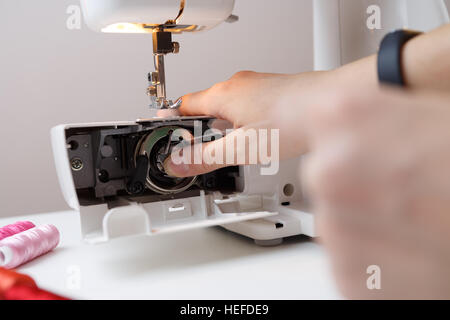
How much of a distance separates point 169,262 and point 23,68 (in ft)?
3.65

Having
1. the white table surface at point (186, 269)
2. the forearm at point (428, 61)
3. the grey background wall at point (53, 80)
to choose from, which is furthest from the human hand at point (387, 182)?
the grey background wall at point (53, 80)

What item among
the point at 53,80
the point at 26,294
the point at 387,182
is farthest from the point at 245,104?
the point at 53,80

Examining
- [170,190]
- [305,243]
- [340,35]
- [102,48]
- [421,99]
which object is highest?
[102,48]

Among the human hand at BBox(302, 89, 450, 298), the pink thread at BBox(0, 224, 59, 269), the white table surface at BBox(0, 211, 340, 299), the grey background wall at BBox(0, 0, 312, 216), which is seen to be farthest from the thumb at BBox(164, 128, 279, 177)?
the grey background wall at BBox(0, 0, 312, 216)

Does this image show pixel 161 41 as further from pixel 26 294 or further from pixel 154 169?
pixel 26 294

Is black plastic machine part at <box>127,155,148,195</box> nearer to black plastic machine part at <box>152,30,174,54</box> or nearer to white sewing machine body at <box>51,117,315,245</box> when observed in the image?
white sewing machine body at <box>51,117,315,245</box>

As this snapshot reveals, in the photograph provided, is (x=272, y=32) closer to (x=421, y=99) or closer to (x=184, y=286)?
(x=184, y=286)

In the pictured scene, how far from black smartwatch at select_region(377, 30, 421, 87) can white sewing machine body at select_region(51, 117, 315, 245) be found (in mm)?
368

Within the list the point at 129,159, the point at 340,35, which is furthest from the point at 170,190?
the point at 340,35

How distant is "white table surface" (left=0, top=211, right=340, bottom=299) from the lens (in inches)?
23.7

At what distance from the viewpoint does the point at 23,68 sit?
5.07 feet

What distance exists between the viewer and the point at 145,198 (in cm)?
82

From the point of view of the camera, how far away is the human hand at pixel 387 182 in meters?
0.18

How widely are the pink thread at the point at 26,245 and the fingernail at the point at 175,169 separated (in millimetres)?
248
